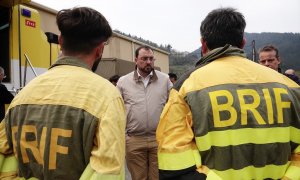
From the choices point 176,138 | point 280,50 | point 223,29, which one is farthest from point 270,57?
point 280,50

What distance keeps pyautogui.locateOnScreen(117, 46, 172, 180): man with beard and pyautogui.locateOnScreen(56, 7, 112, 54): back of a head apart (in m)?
2.64

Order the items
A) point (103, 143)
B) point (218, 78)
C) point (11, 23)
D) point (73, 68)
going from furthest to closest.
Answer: point (11, 23) → point (218, 78) → point (73, 68) → point (103, 143)

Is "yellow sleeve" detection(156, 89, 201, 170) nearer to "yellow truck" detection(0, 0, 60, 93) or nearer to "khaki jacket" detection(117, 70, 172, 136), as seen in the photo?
"khaki jacket" detection(117, 70, 172, 136)

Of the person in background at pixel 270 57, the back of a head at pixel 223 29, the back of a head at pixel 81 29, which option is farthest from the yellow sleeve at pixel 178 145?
the person in background at pixel 270 57

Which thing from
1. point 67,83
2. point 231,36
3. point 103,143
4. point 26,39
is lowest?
point 103,143

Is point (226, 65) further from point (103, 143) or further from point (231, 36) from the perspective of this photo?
point (103, 143)

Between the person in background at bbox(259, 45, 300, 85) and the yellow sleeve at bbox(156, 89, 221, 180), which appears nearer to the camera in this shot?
the yellow sleeve at bbox(156, 89, 221, 180)

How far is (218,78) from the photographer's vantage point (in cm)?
195

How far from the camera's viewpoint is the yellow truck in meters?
4.36

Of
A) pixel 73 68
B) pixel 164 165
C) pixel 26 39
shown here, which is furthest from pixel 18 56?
pixel 164 165

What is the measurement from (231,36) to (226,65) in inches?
7.8

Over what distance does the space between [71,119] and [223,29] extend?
1008mm

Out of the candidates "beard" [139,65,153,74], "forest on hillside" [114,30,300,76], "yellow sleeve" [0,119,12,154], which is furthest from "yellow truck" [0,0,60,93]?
"forest on hillside" [114,30,300,76]

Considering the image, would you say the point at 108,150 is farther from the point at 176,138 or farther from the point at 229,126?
the point at 229,126
